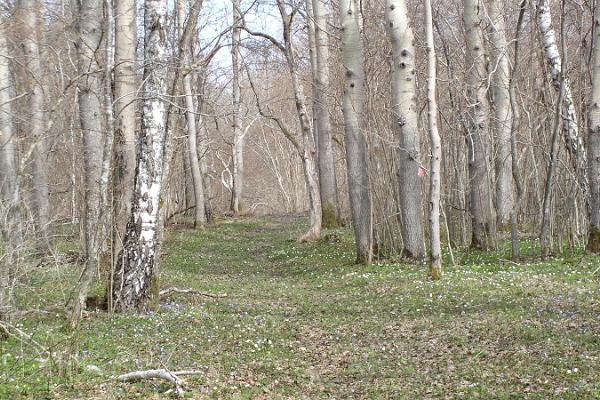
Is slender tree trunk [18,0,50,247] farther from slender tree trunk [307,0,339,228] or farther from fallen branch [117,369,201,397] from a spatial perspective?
slender tree trunk [307,0,339,228]

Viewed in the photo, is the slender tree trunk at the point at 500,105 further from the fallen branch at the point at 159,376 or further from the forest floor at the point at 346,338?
the fallen branch at the point at 159,376

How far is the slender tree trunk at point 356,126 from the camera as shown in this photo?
1580cm

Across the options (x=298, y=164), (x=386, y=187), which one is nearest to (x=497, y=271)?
(x=386, y=187)

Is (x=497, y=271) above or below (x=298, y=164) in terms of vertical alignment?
below

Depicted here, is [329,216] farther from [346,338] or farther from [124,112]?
[346,338]

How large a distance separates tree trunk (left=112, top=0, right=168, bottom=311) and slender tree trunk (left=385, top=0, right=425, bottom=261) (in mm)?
5963

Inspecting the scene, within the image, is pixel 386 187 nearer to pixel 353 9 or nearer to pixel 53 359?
pixel 353 9

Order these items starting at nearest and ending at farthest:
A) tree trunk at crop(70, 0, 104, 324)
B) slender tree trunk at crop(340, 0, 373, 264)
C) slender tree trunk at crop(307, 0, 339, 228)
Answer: tree trunk at crop(70, 0, 104, 324) → slender tree trunk at crop(340, 0, 373, 264) → slender tree trunk at crop(307, 0, 339, 228)

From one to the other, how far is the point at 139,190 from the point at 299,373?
13.9 ft

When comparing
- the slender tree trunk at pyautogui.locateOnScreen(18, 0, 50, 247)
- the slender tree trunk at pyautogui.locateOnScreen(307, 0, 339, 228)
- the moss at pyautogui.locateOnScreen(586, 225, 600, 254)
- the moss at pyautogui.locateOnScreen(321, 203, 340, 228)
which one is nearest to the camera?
the moss at pyautogui.locateOnScreen(586, 225, 600, 254)

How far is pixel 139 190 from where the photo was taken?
1038cm

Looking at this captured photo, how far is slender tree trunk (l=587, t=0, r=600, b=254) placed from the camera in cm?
1289

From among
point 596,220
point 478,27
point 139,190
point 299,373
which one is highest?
point 478,27

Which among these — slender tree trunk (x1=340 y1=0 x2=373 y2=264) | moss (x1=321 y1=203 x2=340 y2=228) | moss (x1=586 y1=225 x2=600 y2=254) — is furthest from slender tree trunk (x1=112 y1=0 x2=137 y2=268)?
moss (x1=321 y1=203 x2=340 y2=228)
